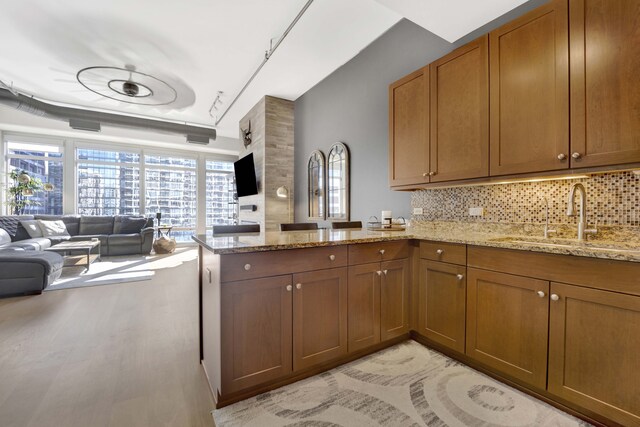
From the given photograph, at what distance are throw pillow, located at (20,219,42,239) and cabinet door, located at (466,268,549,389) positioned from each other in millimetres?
7538

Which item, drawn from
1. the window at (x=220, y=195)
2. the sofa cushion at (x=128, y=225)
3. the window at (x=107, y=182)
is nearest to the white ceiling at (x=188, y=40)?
the window at (x=107, y=182)

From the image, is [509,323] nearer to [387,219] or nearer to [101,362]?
[387,219]

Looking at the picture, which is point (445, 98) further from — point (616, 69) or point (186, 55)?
point (186, 55)

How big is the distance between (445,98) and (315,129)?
285 cm

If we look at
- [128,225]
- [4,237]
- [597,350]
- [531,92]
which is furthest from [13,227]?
[597,350]

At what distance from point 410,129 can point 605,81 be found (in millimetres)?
1279

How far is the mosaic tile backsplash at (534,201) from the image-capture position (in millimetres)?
1697

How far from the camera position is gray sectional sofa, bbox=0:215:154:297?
135 inches

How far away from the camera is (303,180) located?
5.22 m

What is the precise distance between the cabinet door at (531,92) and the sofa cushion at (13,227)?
782 cm

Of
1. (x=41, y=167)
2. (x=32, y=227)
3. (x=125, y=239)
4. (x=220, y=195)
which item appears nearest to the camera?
(x=32, y=227)

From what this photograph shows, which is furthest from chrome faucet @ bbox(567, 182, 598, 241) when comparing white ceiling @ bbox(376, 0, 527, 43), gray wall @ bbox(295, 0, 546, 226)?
white ceiling @ bbox(376, 0, 527, 43)

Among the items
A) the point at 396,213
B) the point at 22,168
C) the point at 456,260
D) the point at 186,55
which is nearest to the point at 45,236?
the point at 22,168

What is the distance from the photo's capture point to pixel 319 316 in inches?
70.9
